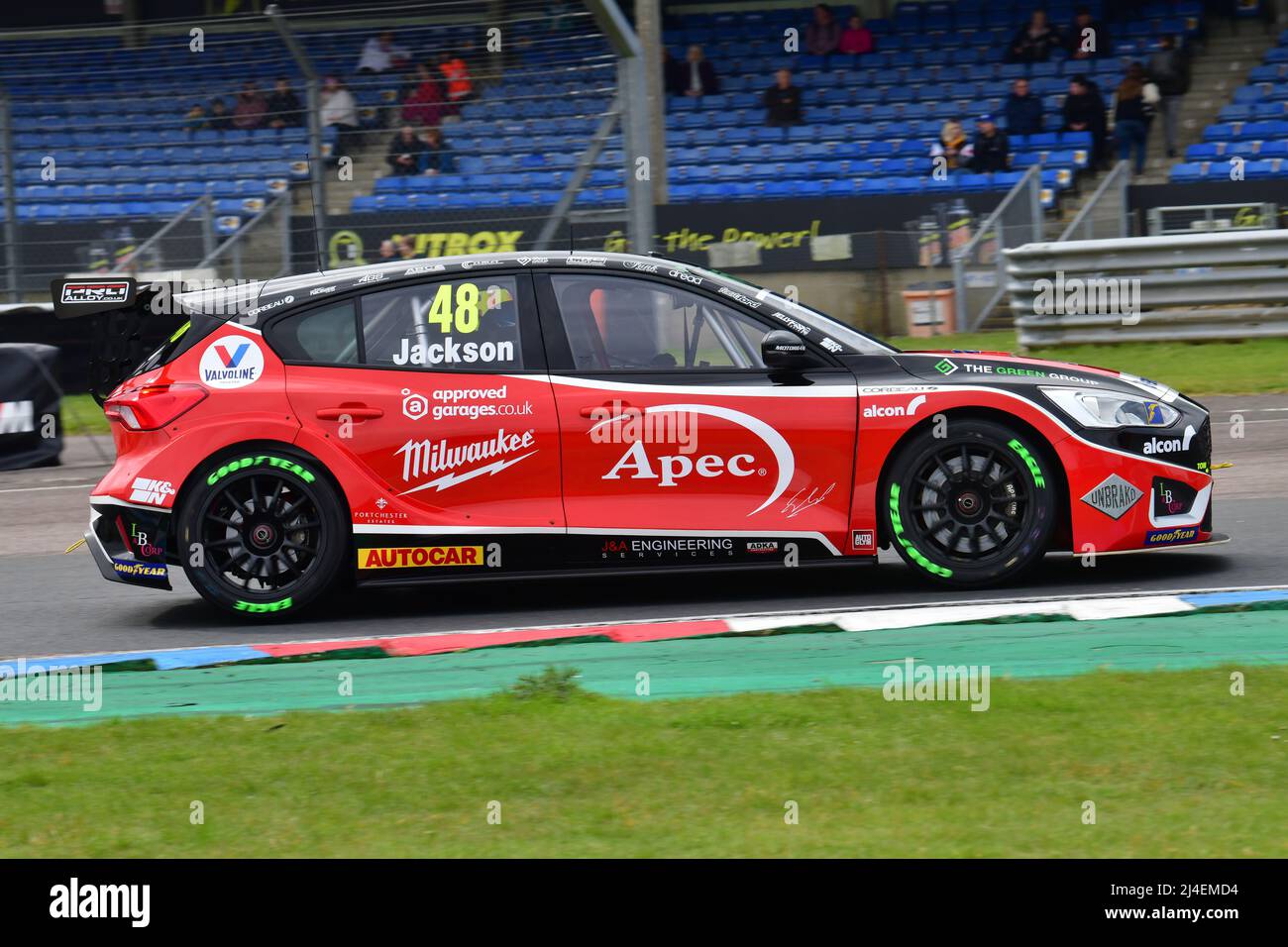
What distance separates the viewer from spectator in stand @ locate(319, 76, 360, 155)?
1625 cm

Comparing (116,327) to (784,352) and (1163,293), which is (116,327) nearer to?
(784,352)

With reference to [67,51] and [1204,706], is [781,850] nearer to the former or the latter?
[1204,706]

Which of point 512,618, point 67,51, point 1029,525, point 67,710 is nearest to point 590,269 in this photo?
point 512,618

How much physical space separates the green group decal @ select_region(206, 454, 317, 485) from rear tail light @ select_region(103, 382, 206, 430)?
12.4 inches

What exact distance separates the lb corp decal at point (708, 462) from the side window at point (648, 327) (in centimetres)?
24

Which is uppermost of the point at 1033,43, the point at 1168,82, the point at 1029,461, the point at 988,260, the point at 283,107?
the point at 1033,43

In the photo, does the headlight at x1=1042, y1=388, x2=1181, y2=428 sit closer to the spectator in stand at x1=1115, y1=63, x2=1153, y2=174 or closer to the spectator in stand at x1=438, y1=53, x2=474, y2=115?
the spectator in stand at x1=438, y1=53, x2=474, y2=115

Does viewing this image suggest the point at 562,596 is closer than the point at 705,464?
No

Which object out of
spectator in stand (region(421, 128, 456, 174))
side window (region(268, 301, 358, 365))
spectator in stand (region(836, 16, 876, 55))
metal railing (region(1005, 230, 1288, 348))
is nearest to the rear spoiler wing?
side window (region(268, 301, 358, 365))

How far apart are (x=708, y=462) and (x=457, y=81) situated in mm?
10500

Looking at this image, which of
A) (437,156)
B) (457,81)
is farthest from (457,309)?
(437,156)

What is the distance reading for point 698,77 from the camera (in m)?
26.1

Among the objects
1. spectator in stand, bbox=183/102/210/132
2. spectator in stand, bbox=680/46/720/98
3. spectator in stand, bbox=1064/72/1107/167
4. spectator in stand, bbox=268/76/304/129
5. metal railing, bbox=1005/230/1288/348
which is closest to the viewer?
metal railing, bbox=1005/230/1288/348

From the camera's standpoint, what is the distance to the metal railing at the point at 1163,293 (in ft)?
52.0
